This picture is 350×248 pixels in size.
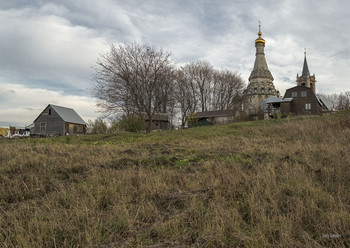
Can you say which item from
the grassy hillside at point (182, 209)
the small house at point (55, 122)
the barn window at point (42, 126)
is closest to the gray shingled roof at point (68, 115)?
the small house at point (55, 122)

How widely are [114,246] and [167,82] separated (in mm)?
22616

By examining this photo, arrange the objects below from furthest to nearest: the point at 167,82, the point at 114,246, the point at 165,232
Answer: the point at 167,82, the point at 165,232, the point at 114,246

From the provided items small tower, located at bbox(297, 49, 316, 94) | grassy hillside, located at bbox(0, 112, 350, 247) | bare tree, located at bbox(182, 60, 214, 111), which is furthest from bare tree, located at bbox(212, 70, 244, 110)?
grassy hillside, located at bbox(0, 112, 350, 247)

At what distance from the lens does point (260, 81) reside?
54.0 metres

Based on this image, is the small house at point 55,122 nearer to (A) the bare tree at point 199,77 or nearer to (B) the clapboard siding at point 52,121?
(B) the clapboard siding at point 52,121

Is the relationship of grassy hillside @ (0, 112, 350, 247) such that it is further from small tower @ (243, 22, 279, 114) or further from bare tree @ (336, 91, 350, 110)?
small tower @ (243, 22, 279, 114)

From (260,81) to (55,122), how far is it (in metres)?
46.6

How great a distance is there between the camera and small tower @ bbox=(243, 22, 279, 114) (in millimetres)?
52625

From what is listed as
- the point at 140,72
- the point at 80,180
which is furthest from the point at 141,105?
the point at 80,180

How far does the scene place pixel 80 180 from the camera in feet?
15.2

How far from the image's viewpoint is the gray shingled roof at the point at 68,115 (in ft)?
128

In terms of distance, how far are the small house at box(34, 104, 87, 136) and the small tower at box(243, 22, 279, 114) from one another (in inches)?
1480

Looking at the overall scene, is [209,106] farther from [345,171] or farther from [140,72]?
[345,171]

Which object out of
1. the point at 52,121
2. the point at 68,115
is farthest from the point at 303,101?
the point at 52,121
